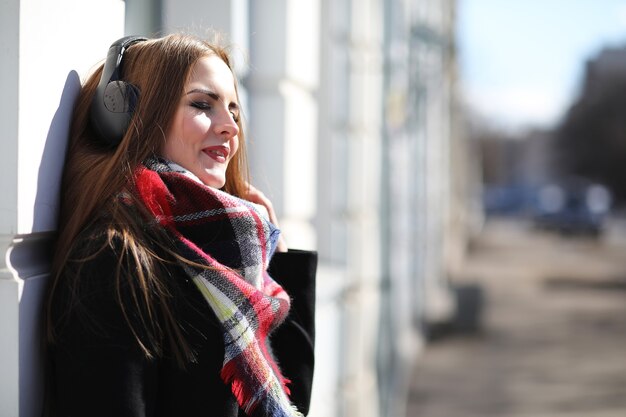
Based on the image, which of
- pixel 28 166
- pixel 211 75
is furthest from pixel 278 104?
pixel 28 166

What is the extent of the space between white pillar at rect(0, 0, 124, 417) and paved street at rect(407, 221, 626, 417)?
606 centimetres

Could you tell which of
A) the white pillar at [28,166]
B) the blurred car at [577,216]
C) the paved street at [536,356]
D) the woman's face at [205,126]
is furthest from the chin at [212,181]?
the blurred car at [577,216]

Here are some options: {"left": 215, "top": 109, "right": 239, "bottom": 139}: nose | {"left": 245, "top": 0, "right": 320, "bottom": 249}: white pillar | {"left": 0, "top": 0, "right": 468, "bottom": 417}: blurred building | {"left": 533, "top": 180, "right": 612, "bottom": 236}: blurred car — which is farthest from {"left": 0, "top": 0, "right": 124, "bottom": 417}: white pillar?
{"left": 533, "top": 180, "right": 612, "bottom": 236}: blurred car

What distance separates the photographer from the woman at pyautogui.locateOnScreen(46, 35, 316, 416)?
1576 mm

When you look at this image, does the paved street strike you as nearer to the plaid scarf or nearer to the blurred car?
the plaid scarf

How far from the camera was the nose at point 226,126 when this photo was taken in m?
1.89

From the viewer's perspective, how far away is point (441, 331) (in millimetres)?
12297

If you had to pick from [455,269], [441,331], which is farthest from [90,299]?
[455,269]

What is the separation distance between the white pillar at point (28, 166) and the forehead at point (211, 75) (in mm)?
278

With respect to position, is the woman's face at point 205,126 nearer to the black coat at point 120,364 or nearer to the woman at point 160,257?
the woman at point 160,257

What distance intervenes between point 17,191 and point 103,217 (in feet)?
0.57

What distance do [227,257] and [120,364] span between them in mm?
313

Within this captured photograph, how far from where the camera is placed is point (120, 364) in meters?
1.56

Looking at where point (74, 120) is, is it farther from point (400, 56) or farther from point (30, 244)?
point (400, 56)
